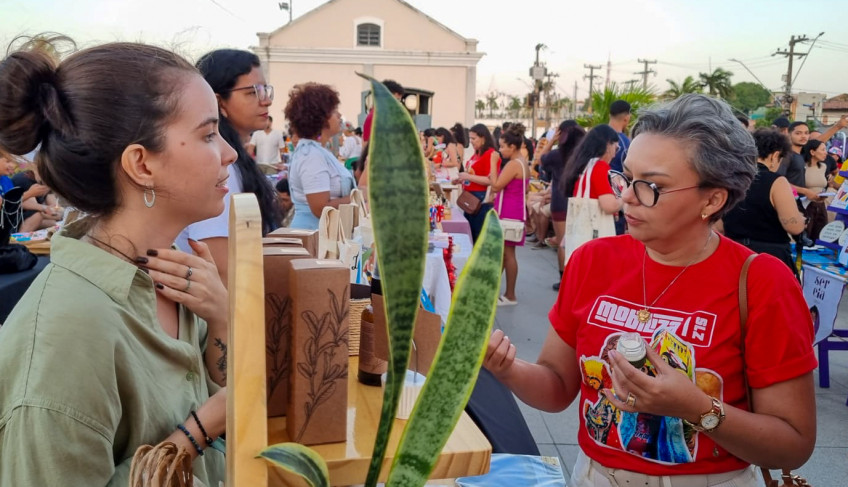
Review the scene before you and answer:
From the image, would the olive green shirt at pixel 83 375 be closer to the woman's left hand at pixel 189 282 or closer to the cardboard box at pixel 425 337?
the woman's left hand at pixel 189 282

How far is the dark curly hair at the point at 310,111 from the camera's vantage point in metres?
4.07

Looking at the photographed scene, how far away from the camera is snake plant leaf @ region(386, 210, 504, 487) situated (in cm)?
65

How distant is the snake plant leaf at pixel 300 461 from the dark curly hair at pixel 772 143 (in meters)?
4.58

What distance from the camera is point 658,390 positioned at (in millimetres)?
1291

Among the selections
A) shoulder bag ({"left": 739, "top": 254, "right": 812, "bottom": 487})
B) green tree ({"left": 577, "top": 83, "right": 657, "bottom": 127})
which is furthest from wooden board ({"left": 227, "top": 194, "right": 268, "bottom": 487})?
green tree ({"left": 577, "top": 83, "right": 657, "bottom": 127})

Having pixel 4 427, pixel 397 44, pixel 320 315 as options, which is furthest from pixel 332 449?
pixel 397 44

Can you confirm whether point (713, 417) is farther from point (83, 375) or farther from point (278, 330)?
point (83, 375)

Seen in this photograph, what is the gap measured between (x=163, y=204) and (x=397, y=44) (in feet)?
105

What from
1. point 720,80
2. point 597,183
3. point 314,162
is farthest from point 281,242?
point 720,80

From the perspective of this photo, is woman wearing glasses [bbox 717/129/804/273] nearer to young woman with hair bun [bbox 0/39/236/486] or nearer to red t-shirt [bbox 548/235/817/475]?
red t-shirt [bbox 548/235/817/475]

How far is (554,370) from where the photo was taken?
1742mm

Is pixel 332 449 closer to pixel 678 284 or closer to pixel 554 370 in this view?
pixel 554 370

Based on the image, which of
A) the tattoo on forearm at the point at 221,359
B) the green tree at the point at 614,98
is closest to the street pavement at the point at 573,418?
the tattoo on forearm at the point at 221,359

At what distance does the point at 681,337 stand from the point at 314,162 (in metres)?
2.78
